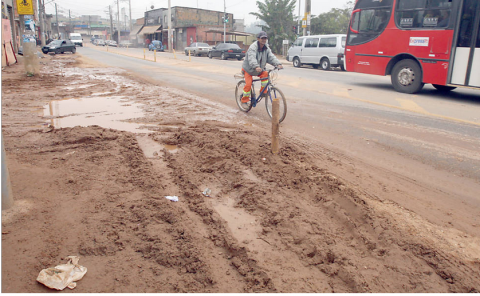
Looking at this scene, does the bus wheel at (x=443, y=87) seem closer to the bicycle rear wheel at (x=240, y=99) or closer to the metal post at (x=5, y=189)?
the bicycle rear wheel at (x=240, y=99)

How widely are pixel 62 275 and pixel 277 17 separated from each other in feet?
140

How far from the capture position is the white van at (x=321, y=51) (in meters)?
21.5

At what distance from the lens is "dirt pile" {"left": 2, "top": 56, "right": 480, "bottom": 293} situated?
2.83m

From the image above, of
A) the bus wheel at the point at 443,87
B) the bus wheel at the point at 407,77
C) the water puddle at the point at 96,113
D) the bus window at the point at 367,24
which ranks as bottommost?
the water puddle at the point at 96,113

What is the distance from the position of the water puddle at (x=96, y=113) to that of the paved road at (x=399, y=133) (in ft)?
8.06

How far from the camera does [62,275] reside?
2771mm

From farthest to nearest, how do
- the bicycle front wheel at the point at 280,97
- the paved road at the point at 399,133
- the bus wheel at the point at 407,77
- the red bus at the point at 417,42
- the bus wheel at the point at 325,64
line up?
the bus wheel at the point at 325,64, the bus wheel at the point at 407,77, the red bus at the point at 417,42, the bicycle front wheel at the point at 280,97, the paved road at the point at 399,133

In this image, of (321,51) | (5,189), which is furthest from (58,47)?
(5,189)

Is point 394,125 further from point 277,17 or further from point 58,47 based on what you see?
point 58,47

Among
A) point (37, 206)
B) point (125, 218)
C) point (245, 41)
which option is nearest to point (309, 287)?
point (125, 218)

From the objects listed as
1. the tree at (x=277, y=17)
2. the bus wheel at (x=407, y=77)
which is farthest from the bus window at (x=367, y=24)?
the tree at (x=277, y=17)

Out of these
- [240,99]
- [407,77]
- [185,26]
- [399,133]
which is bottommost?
[399,133]

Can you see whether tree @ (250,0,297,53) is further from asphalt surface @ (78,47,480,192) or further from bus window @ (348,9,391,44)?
asphalt surface @ (78,47,480,192)

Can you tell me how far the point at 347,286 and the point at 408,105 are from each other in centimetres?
817
